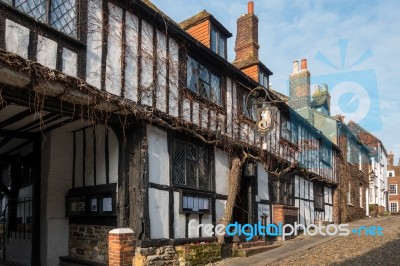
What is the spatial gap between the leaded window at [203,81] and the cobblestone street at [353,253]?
4.57 meters

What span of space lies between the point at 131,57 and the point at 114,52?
0.49 metres

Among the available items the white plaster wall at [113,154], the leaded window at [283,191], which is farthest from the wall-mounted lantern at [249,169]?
the white plaster wall at [113,154]

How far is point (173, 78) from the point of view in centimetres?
921

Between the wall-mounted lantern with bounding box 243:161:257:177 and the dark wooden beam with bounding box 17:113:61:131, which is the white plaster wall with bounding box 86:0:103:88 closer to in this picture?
the dark wooden beam with bounding box 17:113:61:131

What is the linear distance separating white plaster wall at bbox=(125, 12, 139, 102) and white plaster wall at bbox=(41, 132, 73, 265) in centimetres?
246

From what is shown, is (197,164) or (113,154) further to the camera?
(197,164)

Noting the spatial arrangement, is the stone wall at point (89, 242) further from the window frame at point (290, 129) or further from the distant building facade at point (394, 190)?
the distant building facade at point (394, 190)

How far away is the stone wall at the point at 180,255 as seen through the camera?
7.50m

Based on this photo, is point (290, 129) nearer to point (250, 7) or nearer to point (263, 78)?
point (263, 78)

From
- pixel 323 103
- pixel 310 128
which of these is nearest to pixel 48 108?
pixel 310 128

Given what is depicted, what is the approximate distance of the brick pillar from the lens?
7148mm

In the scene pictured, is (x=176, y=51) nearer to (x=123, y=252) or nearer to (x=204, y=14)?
(x=204, y=14)

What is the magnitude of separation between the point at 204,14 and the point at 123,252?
7290 mm

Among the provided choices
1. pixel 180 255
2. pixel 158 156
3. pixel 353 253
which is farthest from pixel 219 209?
pixel 353 253
